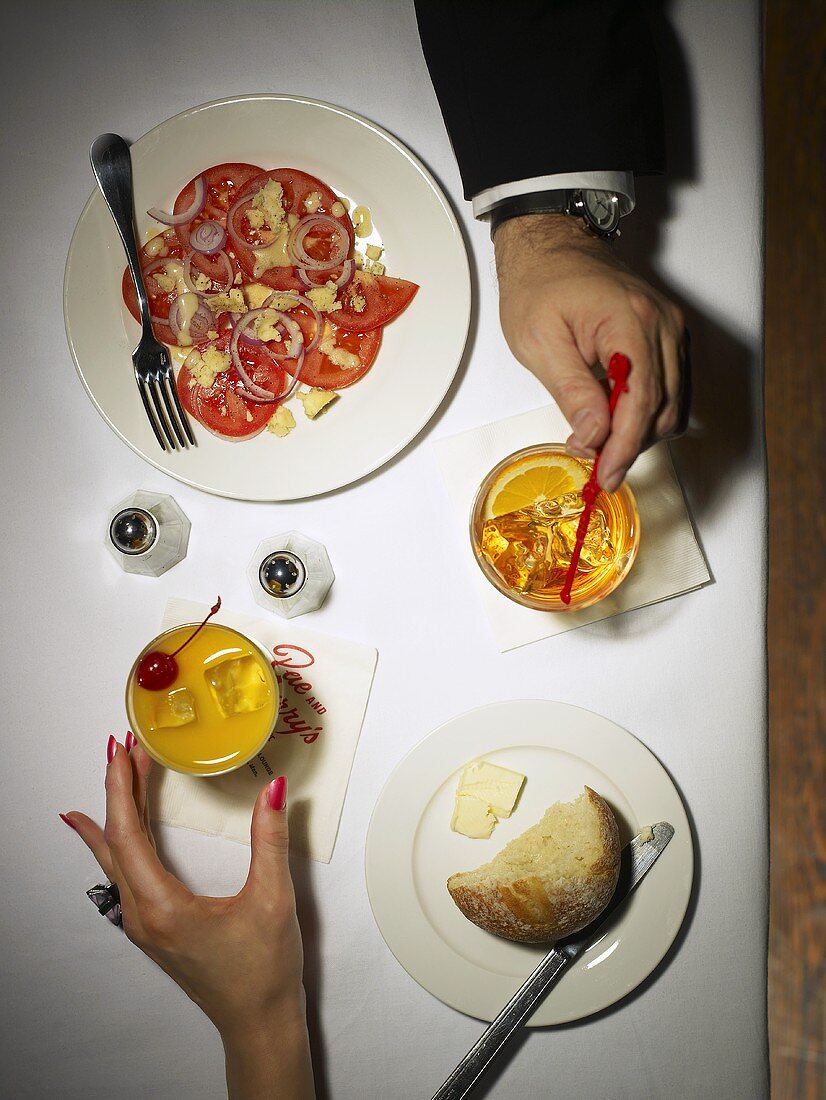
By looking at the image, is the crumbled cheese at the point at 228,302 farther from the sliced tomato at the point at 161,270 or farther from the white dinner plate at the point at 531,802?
the white dinner plate at the point at 531,802

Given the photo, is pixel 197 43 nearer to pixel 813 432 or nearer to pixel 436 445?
pixel 436 445

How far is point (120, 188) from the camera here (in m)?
0.89

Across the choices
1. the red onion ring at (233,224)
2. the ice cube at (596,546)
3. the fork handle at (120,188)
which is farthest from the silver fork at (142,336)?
the ice cube at (596,546)

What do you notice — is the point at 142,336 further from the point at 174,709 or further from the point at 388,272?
the point at 174,709

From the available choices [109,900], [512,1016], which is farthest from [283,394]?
[512,1016]

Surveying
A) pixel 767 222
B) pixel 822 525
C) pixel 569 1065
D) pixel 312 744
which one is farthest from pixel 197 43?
pixel 569 1065

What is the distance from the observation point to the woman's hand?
35.5 inches

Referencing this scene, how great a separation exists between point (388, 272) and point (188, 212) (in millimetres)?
247

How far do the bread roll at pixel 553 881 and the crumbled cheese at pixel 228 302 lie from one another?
2.33ft

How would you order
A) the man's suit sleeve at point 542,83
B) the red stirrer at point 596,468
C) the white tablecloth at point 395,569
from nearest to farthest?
the red stirrer at point 596,468 → the man's suit sleeve at point 542,83 → the white tablecloth at point 395,569

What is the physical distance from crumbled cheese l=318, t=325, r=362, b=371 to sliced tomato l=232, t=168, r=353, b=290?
0.07m

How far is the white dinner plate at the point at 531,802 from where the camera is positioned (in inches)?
36.1

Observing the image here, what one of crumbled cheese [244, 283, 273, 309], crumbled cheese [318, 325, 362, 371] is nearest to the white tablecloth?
crumbled cheese [318, 325, 362, 371]

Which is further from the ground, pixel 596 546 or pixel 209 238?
pixel 209 238
